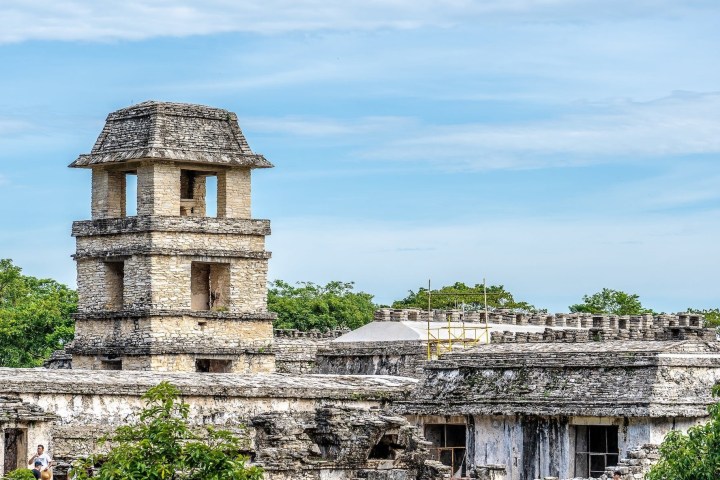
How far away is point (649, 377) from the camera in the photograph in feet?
117

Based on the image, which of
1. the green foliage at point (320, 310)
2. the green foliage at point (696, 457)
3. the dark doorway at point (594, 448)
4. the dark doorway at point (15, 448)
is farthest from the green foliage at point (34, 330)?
the green foliage at point (696, 457)

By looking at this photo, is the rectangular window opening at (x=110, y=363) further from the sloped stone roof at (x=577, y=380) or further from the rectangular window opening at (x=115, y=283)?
the sloped stone roof at (x=577, y=380)

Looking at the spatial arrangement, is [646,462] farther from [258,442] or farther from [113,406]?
[113,406]

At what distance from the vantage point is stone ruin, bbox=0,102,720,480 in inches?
1368

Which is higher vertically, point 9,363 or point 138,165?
point 138,165

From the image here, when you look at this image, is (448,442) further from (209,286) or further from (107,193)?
(107,193)

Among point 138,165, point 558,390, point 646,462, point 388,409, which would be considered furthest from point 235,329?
point 646,462

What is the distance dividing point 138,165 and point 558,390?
13970 mm

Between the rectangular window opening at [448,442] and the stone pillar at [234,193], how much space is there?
10093mm

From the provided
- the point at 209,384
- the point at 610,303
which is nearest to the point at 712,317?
the point at 610,303

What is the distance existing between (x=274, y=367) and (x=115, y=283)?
4401 mm

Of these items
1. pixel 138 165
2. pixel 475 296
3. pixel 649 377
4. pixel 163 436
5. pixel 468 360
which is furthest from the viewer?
pixel 475 296

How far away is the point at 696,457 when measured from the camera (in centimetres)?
2794

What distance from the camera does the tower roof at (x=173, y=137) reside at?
46.1 metres
